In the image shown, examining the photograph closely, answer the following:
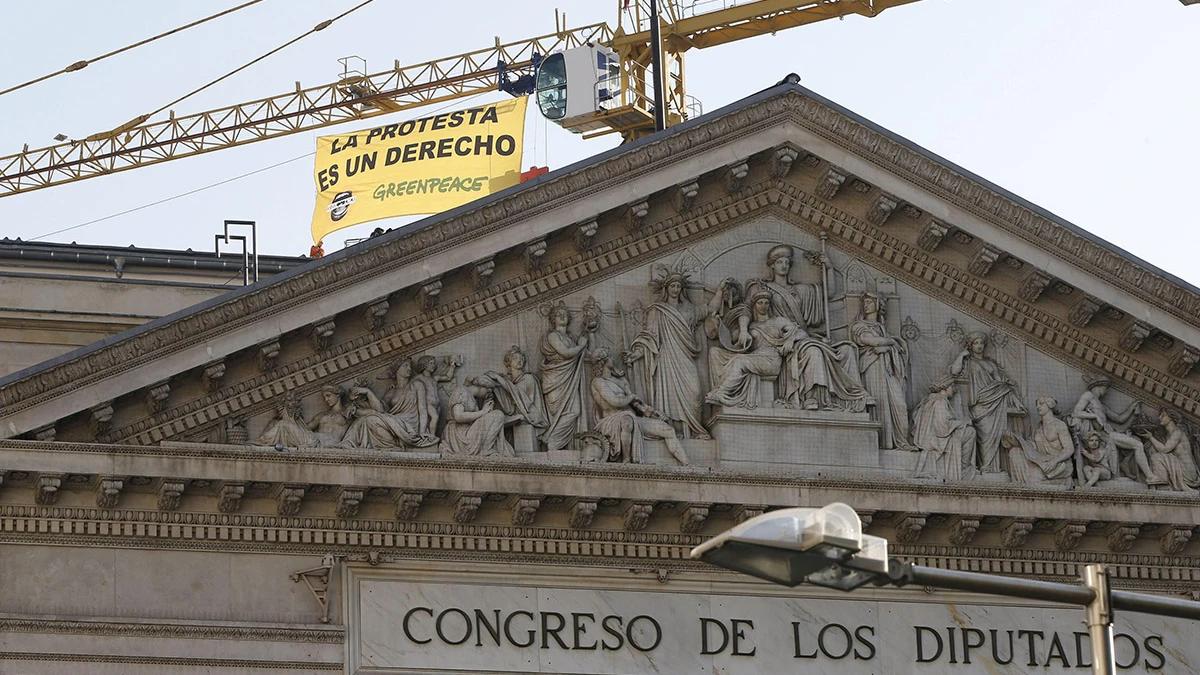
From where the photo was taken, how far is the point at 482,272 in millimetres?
30859

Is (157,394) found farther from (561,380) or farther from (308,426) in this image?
(561,380)

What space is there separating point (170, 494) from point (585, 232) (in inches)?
236

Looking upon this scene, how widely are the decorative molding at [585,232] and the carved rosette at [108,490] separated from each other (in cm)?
633

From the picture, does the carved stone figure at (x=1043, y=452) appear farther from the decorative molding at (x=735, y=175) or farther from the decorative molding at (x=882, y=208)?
the decorative molding at (x=735, y=175)

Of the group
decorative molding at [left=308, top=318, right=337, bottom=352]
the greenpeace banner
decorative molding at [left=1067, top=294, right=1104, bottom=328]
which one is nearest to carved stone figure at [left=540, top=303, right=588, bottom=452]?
decorative molding at [left=308, top=318, right=337, bottom=352]

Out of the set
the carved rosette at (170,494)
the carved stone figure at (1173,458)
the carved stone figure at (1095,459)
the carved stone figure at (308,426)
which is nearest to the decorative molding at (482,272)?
the carved stone figure at (308,426)

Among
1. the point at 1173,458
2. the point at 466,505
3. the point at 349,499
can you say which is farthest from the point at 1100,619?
the point at 1173,458

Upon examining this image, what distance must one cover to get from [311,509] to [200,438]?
1.53 meters

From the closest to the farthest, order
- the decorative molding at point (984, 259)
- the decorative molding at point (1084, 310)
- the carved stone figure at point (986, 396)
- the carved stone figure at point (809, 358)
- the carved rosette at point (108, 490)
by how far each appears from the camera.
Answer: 1. the carved rosette at point (108, 490)
2. the carved stone figure at point (809, 358)
3. the carved stone figure at point (986, 396)
4. the decorative molding at point (984, 259)
5. the decorative molding at point (1084, 310)

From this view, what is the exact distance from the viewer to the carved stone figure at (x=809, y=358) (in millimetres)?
31438

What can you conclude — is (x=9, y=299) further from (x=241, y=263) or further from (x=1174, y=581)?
(x=1174, y=581)

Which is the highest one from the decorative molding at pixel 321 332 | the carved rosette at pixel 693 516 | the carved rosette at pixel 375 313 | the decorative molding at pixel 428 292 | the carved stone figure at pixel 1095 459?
the decorative molding at pixel 428 292

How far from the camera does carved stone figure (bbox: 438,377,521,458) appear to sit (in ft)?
98.7

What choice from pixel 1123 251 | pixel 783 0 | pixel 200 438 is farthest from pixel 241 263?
pixel 783 0
